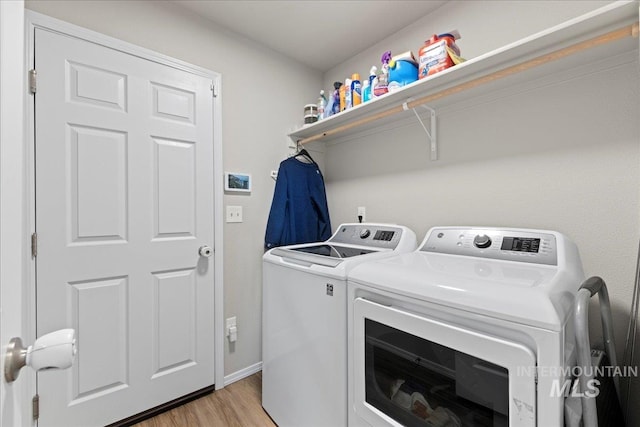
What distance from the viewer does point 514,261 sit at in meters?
1.15

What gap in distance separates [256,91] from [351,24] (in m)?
0.83

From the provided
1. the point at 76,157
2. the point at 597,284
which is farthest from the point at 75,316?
the point at 597,284

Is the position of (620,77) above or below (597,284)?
above

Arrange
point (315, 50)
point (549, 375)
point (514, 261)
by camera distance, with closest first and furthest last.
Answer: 1. point (549, 375)
2. point (514, 261)
3. point (315, 50)

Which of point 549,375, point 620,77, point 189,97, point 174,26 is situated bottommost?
point 549,375

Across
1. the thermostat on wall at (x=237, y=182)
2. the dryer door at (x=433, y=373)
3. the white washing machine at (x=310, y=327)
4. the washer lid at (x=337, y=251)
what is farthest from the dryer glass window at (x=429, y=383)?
the thermostat on wall at (x=237, y=182)

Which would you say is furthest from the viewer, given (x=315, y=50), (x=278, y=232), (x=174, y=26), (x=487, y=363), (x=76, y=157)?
(x=315, y=50)

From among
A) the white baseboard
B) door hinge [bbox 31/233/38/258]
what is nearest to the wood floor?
the white baseboard

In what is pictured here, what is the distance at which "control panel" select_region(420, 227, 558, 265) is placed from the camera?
113 centimetres

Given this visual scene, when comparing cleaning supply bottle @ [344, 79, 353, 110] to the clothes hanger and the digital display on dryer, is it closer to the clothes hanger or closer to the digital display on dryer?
the clothes hanger

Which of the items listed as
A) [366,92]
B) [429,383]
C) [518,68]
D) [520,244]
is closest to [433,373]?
[429,383]

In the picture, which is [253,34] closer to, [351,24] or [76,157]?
[351,24]

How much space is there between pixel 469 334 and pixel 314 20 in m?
2.03

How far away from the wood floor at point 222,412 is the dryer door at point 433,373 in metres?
0.87
